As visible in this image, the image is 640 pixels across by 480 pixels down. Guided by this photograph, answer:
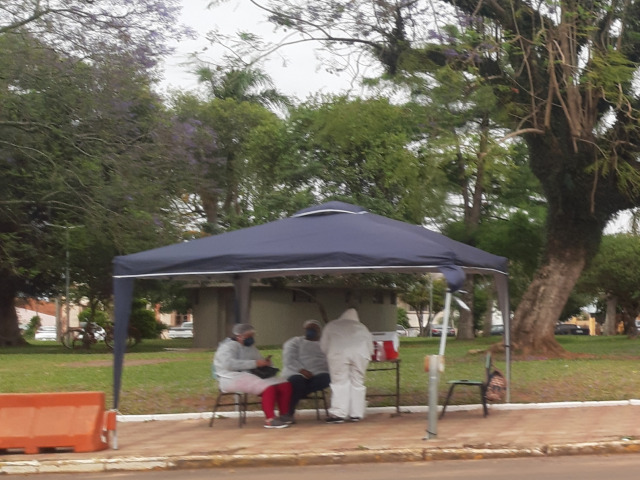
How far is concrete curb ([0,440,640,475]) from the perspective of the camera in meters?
10.1

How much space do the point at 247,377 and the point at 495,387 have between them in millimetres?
3457

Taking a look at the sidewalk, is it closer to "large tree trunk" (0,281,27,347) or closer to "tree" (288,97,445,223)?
"tree" (288,97,445,223)

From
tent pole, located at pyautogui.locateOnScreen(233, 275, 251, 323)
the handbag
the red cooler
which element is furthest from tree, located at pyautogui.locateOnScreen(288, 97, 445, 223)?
the handbag

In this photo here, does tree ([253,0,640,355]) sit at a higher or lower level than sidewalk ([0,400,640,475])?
higher

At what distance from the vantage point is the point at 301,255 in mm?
11773

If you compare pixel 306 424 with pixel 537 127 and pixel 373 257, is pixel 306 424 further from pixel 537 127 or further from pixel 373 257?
pixel 537 127

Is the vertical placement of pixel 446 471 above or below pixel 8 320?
below

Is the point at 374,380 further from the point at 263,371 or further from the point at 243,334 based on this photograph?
the point at 243,334

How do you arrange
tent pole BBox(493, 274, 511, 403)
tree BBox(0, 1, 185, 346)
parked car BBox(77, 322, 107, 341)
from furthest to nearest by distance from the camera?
parked car BBox(77, 322, 107, 341) < tree BBox(0, 1, 185, 346) < tent pole BBox(493, 274, 511, 403)

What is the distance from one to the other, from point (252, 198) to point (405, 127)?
33.2 feet

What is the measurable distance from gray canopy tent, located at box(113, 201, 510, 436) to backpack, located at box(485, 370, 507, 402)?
163 cm

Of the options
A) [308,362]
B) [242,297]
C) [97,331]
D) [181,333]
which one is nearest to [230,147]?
[97,331]

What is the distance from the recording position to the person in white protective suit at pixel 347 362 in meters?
12.6

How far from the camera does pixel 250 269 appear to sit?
1186cm
